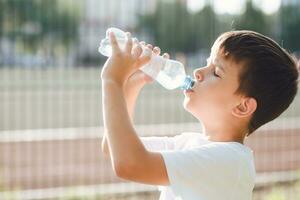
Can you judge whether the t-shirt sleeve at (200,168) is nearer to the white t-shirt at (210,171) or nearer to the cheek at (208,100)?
the white t-shirt at (210,171)

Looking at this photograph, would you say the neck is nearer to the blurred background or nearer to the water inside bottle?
the water inside bottle

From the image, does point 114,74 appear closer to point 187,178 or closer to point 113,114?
point 113,114

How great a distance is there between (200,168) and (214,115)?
21cm

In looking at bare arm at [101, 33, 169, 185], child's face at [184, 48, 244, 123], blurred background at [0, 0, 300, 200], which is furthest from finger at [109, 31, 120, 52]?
blurred background at [0, 0, 300, 200]

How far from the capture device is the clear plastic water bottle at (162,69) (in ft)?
6.81

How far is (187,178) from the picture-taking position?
1.92m

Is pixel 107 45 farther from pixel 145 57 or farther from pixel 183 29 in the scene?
pixel 183 29

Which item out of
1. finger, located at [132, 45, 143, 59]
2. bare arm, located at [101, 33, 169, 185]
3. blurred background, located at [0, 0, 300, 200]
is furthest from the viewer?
blurred background, located at [0, 0, 300, 200]

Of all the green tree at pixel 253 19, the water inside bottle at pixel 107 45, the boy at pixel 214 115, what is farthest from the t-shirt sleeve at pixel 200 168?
the green tree at pixel 253 19

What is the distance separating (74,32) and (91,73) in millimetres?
733

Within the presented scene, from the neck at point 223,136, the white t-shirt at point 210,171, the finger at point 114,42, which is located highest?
the finger at point 114,42

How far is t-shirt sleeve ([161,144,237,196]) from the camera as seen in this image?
6.24ft

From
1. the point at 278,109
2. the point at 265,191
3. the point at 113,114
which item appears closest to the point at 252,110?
the point at 278,109

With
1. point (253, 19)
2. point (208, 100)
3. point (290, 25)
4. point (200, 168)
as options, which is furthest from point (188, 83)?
point (290, 25)
